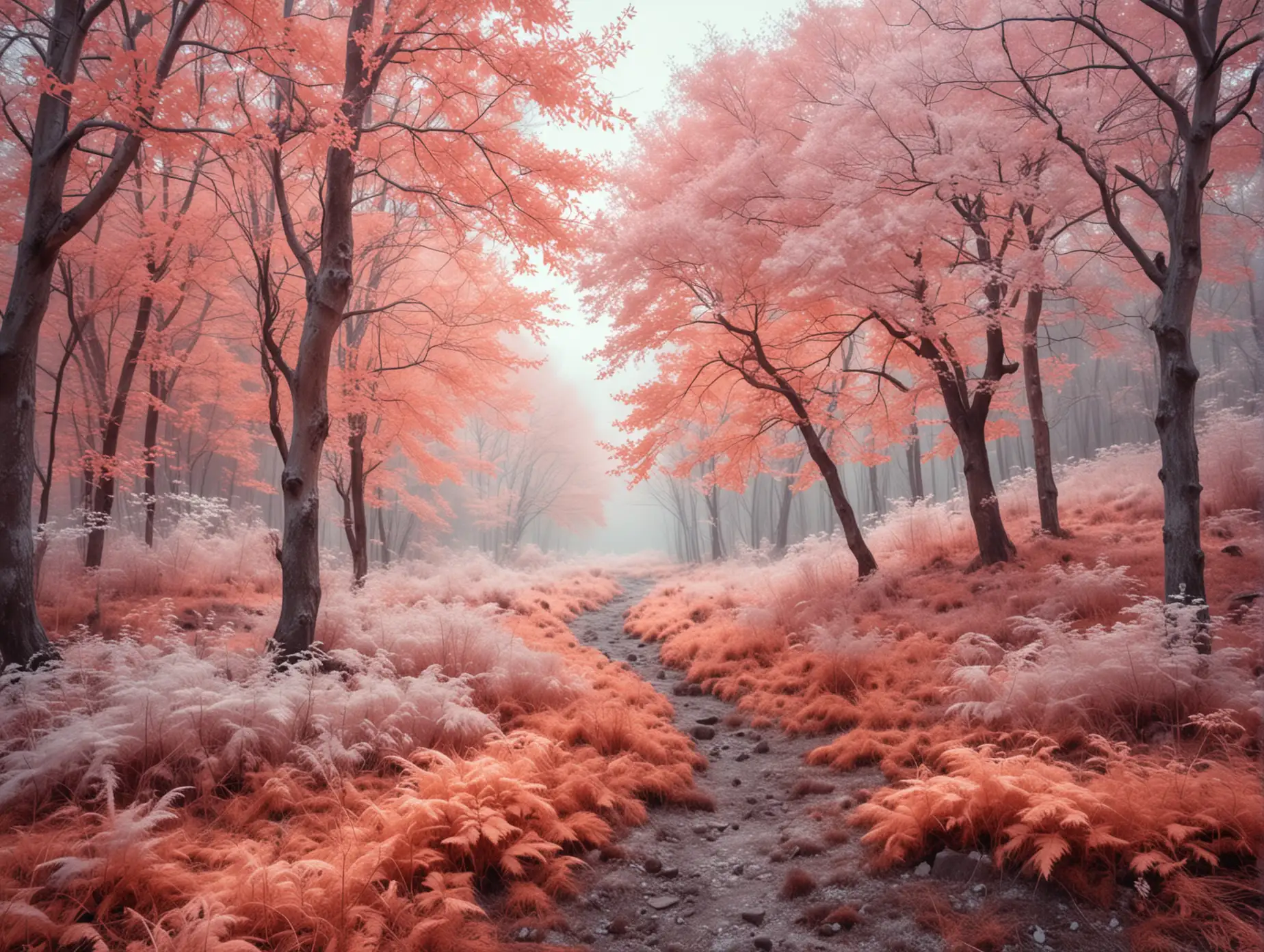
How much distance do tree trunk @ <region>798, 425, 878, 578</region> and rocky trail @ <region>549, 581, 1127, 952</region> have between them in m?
5.85

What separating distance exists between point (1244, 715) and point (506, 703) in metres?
5.24

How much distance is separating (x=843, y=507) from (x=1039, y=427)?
3824 mm

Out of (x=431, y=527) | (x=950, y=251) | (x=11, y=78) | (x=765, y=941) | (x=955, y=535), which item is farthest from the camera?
(x=431, y=527)

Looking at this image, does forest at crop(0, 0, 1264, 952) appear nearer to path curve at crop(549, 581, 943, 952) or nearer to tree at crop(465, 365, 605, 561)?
path curve at crop(549, 581, 943, 952)

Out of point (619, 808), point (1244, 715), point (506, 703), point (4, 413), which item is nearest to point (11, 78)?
point (4, 413)

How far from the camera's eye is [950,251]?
9250 millimetres

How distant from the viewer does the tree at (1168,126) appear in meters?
4.40

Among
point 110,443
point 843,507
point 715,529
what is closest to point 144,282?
point 110,443

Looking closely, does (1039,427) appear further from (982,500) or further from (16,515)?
(16,515)

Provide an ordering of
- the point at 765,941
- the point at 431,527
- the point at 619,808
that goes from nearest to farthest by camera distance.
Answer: the point at 765,941
the point at 619,808
the point at 431,527

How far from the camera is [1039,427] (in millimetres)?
10344

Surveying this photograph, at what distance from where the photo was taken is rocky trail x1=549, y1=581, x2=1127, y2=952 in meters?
2.58

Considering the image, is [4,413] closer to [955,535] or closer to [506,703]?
[506,703]

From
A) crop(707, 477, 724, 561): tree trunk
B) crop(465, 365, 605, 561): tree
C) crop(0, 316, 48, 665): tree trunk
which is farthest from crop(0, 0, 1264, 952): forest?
crop(465, 365, 605, 561): tree
